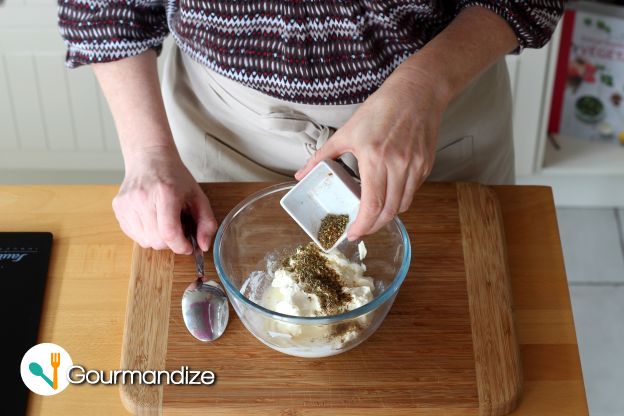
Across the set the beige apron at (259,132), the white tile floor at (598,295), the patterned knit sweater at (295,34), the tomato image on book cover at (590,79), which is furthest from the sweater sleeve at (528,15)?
the white tile floor at (598,295)

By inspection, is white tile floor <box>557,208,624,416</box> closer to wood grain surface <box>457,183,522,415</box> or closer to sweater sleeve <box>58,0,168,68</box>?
wood grain surface <box>457,183,522,415</box>

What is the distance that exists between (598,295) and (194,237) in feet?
4.77

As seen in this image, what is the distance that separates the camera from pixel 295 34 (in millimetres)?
985

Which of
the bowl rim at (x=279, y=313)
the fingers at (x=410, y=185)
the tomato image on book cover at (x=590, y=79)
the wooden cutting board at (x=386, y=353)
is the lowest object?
the tomato image on book cover at (x=590, y=79)

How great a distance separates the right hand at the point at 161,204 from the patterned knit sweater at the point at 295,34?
0.51ft

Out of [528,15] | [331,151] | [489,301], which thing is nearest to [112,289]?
[331,151]

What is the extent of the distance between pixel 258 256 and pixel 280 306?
0.14 meters

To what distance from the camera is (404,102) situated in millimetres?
911

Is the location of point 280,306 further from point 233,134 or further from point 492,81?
point 492,81

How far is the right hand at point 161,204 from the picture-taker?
3.20 ft

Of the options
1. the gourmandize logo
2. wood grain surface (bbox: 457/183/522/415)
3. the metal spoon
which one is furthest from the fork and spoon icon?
wood grain surface (bbox: 457/183/522/415)

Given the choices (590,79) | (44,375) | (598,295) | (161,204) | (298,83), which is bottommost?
(598,295)

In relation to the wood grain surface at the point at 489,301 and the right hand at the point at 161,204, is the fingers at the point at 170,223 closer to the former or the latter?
the right hand at the point at 161,204

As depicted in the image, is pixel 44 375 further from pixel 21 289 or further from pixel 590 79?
pixel 590 79
